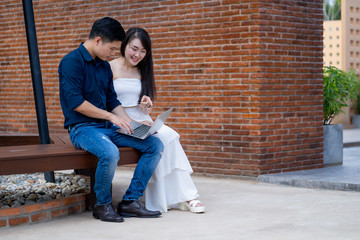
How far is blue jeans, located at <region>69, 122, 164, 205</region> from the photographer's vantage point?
4.99 m

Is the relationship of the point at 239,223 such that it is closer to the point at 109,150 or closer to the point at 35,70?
the point at 109,150

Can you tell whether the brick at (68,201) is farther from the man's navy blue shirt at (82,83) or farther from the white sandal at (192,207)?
the white sandal at (192,207)

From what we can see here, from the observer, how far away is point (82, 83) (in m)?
5.17

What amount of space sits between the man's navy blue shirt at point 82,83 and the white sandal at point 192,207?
1.02m

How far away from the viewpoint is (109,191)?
16.7ft

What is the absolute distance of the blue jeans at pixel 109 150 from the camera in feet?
16.4

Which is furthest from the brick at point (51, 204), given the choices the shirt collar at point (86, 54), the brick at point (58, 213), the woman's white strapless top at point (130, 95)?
the shirt collar at point (86, 54)

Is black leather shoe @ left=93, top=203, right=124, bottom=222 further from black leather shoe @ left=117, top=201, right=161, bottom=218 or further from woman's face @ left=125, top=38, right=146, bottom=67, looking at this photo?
woman's face @ left=125, top=38, right=146, bottom=67

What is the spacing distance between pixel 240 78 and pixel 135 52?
2.15 meters

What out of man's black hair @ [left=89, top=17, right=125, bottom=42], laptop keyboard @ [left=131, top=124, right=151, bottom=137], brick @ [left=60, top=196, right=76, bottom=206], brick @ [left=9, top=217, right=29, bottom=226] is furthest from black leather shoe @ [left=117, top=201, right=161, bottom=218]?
man's black hair @ [left=89, top=17, right=125, bottom=42]

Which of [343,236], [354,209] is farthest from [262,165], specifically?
[343,236]

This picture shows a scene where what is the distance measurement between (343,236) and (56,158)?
214 cm

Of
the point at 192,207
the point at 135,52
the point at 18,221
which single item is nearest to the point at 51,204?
the point at 18,221

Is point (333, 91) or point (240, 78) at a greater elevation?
point (240, 78)
